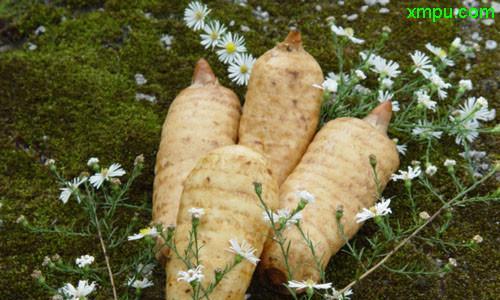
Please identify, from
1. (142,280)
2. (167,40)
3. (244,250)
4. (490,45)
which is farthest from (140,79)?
(490,45)

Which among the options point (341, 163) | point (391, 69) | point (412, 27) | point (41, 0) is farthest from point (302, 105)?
point (41, 0)

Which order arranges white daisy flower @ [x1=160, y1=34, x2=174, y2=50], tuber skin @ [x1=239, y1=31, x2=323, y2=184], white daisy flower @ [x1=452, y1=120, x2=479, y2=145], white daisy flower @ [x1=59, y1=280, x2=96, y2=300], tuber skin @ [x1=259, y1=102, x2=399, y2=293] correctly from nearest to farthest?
white daisy flower @ [x1=59, y1=280, x2=96, y2=300] → tuber skin @ [x1=259, y1=102, x2=399, y2=293] → tuber skin @ [x1=239, y1=31, x2=323, y2=184] → white daisy flower @ [x1=452, y1=120, x2=479, y2=145] → white daisy flower @ [x1=160, y1=34, x2=174, y2=50]

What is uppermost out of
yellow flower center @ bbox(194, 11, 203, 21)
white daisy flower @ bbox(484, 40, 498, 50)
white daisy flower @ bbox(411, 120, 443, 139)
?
yellow flower center @ bbox(194, 11, 203, 21)

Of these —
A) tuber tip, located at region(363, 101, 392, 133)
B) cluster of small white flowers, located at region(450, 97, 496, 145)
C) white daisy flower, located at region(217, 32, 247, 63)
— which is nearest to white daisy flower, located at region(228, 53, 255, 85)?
white daisy flower, located at region(217, 32, 247, 63)

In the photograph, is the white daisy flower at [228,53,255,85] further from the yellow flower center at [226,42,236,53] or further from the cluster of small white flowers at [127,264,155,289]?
the cluster of small white flowers at [127,264,155,289]

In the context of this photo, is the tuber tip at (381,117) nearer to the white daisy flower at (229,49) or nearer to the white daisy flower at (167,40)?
the white daisy flower at (229,49)

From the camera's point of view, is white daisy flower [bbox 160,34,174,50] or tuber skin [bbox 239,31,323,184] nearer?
tuber skin [bbox 239,31,323,184]
